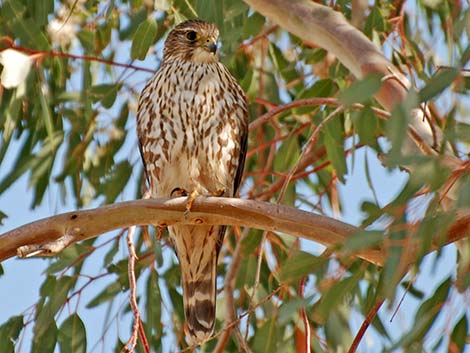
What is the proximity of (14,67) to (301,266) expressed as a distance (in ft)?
5.81

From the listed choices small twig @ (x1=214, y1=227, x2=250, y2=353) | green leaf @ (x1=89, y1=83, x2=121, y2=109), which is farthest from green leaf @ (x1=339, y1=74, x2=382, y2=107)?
green leaf @ (x1=89, y1=83, x2=121, y2=109)

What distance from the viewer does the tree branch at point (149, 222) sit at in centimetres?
318

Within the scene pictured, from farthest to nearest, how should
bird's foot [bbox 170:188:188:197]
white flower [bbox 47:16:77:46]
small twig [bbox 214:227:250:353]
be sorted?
white flower [bbox 47:16:77:46], bird's foot [bbox 170:188:188:197], small twig [bbox 214:227:250:353]

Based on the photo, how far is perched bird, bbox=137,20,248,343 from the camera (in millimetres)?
4172

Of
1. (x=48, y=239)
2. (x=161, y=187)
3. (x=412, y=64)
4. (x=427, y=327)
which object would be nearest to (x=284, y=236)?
(x=161, y=187)

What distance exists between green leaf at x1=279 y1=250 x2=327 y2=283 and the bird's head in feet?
5.77

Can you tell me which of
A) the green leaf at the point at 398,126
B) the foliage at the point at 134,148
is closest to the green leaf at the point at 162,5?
the foliage at the point at 134,148

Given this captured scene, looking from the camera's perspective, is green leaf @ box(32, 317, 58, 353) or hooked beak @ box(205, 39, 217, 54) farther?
hooked beak @ box(205, 39, 217, 54)

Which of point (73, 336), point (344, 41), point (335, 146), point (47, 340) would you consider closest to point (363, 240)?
point (344, 41)

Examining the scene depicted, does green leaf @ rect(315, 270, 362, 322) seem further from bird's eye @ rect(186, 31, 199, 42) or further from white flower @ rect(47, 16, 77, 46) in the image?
white flower @ rect(47, 16, 77, 46)

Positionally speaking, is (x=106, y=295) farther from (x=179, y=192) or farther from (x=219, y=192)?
(x=219, y=192)

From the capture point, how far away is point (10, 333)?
158 inches

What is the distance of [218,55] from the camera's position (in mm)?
4609

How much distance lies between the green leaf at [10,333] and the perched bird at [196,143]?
0.61 metres
